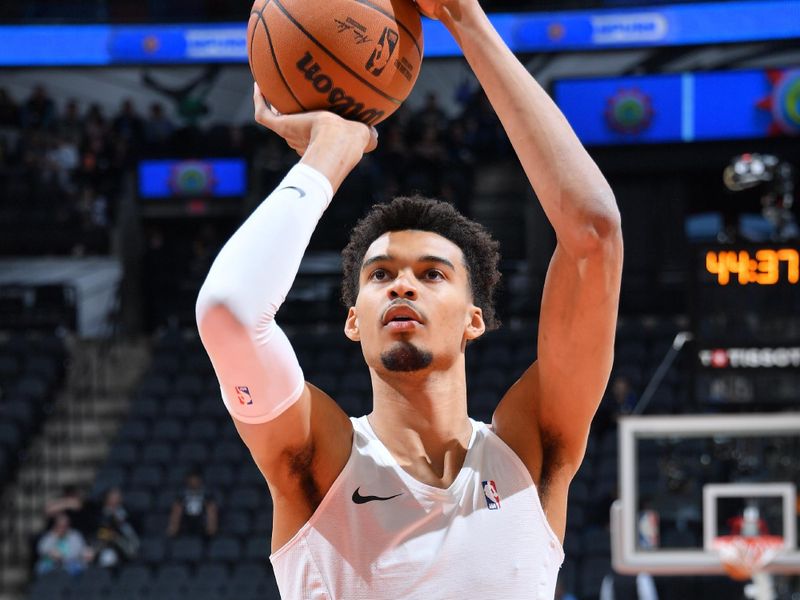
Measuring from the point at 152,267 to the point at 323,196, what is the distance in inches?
548

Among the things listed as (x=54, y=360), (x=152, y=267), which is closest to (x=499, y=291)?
(x=54, y=360)

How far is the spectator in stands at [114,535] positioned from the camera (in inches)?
432

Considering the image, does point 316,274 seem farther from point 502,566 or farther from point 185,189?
point 502,566

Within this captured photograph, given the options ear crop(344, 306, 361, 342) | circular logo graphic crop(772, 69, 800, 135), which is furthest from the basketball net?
circular logo graphic crop(772, 69, 800, 135)

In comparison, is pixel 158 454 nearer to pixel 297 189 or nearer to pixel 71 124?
pixel 71 124

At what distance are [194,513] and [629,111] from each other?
6629 mm

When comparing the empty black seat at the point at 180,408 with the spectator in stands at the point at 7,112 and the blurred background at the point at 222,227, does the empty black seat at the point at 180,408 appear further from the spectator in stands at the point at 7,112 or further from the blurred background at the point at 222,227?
the spectator in stands at the point at 7,112

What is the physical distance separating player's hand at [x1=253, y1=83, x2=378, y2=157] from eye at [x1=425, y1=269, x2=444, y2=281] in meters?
0.26

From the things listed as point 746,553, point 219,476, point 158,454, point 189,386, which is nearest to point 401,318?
point 746,553

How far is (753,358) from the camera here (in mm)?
7949

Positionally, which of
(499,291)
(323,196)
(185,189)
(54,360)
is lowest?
(54,360)

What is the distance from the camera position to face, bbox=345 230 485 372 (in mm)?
2338

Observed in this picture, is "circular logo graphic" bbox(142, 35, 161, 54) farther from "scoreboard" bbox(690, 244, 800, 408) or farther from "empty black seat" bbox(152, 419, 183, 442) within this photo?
"scoreboard" bbox(690, 244, 800, 408)

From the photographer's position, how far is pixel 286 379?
2.14 metres
